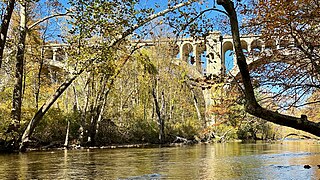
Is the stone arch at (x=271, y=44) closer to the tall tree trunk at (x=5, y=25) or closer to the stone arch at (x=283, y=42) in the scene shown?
the stone arch at (x=283, y=42)

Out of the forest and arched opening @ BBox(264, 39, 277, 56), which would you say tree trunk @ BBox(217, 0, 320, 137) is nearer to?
the forest

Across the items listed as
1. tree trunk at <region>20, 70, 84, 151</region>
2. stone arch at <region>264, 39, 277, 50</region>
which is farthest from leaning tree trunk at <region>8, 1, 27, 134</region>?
stone arch at <region>264, 39, 277, 50</region>

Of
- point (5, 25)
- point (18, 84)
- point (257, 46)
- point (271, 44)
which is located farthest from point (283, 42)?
point (18, 84)

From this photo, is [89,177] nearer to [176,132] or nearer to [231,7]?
[231,7]

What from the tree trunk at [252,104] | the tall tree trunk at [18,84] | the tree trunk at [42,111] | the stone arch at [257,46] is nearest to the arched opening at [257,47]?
the stone arch at [257,46]

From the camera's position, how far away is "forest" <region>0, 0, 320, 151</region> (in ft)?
24.3

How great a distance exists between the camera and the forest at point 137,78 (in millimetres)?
7395

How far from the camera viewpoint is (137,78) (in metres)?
31.2

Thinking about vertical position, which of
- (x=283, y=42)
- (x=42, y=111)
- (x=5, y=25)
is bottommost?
(x=42, y=111)

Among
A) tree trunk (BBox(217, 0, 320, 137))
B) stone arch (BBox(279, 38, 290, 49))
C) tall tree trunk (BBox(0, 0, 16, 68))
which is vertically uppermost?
tall tree trunk (BBox(0, 0, 16, 68))

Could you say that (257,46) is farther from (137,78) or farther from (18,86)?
(137,78)

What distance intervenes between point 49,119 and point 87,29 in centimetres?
1262

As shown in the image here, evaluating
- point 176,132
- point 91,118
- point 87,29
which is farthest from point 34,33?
point 176,132

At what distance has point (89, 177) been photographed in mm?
7602
